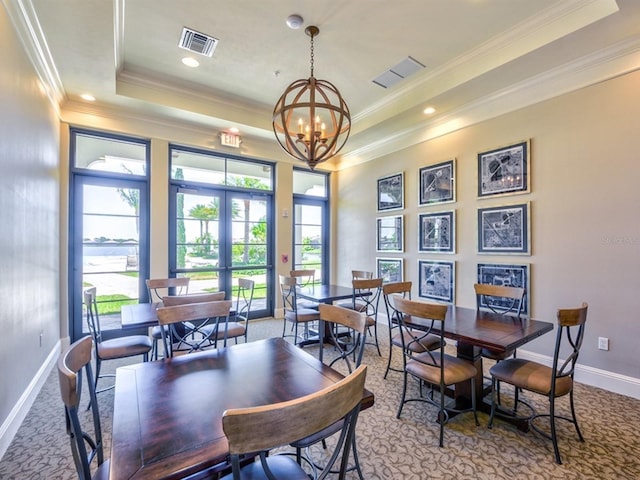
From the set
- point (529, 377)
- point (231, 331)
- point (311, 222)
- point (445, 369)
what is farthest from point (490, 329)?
point (311, 222)

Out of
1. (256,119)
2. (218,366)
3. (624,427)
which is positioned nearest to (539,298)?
(624,427)

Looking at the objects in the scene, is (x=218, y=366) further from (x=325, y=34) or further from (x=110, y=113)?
(x=110, y=113)

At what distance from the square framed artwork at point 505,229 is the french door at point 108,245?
477 centimetres

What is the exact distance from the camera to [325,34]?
320cm

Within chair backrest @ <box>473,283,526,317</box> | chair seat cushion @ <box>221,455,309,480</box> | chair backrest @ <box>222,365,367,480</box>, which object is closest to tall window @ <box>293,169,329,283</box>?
chair backrest @ <box>473,283,526,317</box>

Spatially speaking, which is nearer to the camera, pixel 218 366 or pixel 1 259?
pixel 218 366

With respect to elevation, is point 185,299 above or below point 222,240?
below

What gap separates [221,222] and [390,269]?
303 centimetres

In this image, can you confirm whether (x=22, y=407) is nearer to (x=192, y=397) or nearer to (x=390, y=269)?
(x=192, y=397)

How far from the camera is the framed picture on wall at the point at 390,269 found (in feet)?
17.0

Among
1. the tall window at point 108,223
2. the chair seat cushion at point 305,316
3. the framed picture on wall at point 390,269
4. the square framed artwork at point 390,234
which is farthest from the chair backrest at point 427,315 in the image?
the tall window at point 108,223

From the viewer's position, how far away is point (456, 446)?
87.1 inches

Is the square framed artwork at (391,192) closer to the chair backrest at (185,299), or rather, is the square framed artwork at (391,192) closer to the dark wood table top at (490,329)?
the dark wood table top at (490,329)

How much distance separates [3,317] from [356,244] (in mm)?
4932
